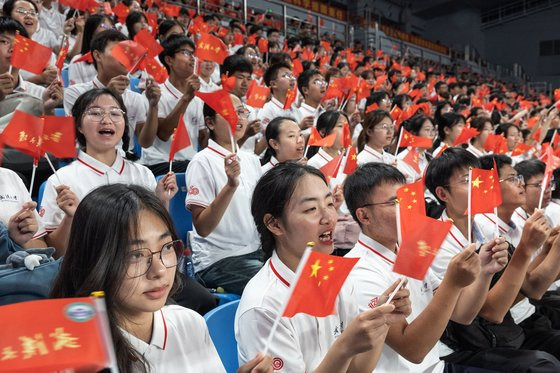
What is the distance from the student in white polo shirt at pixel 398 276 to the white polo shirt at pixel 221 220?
0.79 m

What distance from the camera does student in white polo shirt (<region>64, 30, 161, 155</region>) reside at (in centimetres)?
310

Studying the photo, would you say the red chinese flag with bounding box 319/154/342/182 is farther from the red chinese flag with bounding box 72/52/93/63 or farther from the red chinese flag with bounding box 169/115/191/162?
the red chinese flag with bounding box 72/52/93/63

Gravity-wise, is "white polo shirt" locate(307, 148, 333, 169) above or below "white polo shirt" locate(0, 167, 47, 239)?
above

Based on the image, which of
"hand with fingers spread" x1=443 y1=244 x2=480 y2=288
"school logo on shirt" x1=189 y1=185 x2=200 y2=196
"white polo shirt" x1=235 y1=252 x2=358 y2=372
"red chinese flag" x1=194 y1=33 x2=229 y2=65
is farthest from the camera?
"red chinese flag" x1=194 y1=33 x2=229 y2=65

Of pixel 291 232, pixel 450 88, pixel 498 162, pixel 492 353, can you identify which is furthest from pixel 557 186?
pixel 450 88

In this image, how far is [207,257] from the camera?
245cm

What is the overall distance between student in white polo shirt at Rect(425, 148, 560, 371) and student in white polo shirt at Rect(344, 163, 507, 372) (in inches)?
6.8

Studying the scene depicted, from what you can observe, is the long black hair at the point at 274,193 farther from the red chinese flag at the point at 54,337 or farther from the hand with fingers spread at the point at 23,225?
the red chinese flag at the point at 54,337

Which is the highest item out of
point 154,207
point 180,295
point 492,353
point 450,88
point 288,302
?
point 450,88

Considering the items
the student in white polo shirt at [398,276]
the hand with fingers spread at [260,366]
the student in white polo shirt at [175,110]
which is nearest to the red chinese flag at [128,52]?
the student in white polo shirt at [175,110]

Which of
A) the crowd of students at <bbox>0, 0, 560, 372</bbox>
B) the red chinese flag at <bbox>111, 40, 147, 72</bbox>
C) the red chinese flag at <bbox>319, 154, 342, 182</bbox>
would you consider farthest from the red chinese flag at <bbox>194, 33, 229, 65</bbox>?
the red chinese flag at <bbox>319, 154, 342, 182</bbox>

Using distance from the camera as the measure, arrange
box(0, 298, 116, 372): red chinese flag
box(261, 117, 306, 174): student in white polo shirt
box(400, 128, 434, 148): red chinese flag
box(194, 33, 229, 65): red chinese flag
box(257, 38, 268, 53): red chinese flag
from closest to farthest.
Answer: box(0, 298, 116, 372): red chinese flag < box(261, 117, 306, 174): student in white polo shirt < box(400, 128, 434, 148): red chinese flag < box(194, 33, 229, 65): red chinese flag < box(257, 38, 268, 53): red chinese flag

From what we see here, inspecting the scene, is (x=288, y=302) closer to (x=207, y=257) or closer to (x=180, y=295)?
(x=180, y=295)

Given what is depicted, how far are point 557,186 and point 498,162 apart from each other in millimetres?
609
